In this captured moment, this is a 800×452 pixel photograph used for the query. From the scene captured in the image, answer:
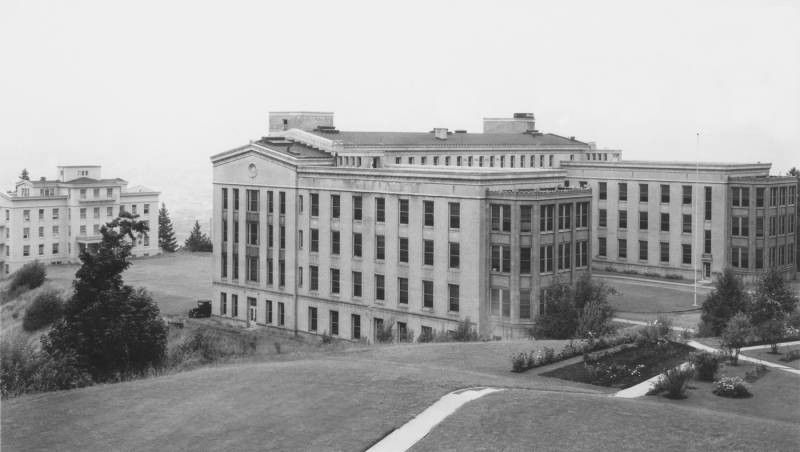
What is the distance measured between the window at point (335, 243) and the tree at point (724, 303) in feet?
112

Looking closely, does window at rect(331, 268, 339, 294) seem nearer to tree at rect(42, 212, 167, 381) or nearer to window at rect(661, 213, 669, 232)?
tree at rect(42, 212, 167, 381)

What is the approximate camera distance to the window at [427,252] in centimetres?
7291

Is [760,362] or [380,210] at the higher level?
[380,210]

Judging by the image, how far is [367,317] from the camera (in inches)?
3017

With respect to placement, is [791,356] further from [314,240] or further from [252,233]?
[252,233]

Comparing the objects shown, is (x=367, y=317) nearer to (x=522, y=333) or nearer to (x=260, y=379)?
(x=522, y=333)

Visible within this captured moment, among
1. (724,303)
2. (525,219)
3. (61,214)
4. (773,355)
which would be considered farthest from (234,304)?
(773,355)

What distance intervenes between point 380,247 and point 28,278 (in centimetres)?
5748

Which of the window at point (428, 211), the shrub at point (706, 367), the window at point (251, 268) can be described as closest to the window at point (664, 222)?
the window at point (428, 211)

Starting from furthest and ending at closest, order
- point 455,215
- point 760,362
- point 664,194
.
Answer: point 664,194, point 455,215, point 760,362

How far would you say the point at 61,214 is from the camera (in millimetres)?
131875

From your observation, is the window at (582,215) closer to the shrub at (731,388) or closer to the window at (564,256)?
the window at (564,256)

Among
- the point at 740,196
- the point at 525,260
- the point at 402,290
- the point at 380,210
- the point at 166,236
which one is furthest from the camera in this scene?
the point at 166,236

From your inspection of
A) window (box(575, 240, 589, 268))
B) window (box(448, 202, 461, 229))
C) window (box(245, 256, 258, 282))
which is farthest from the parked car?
window (box(575, 240, 589, 268))
